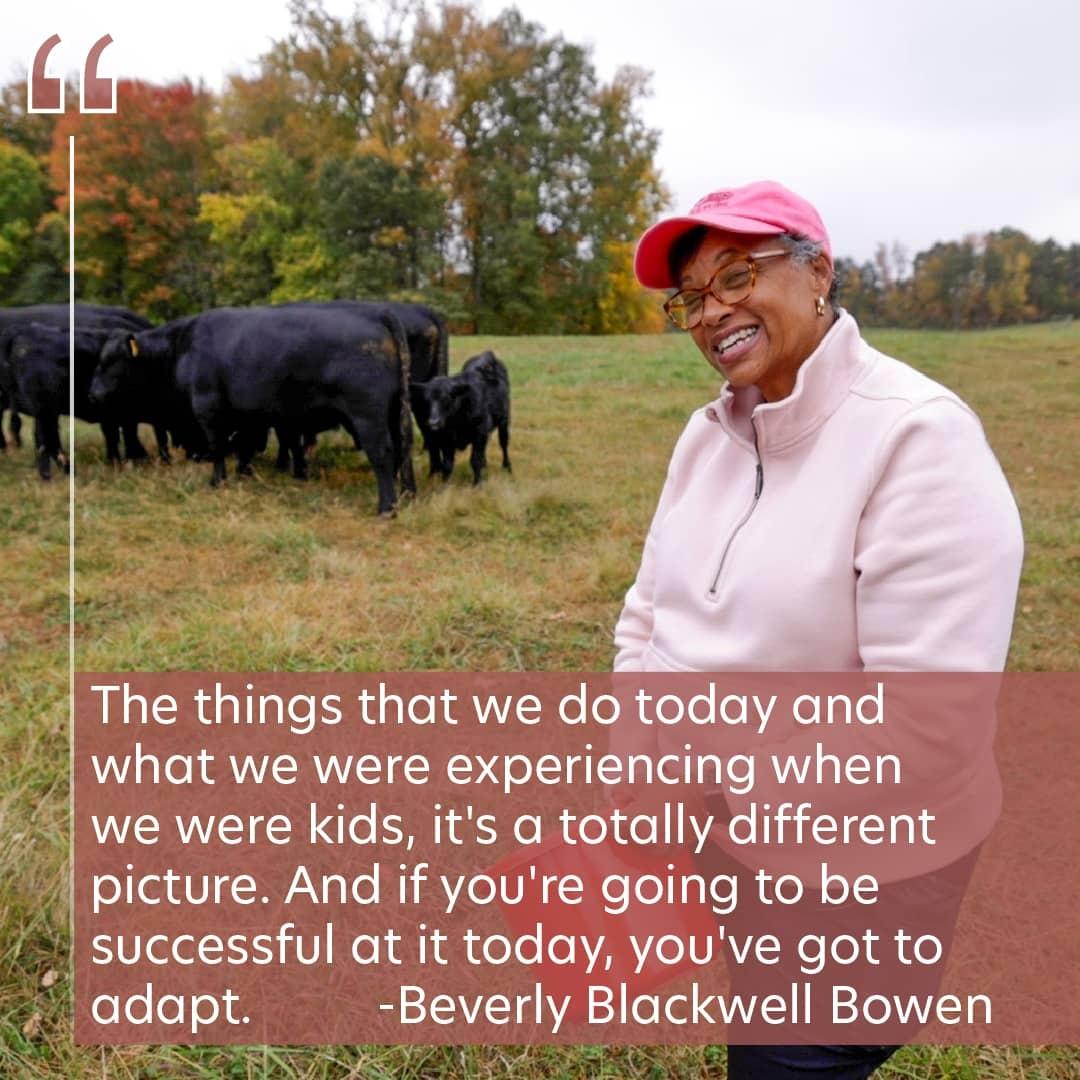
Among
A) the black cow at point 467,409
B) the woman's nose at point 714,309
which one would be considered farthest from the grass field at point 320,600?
the woman's nose at point 714,309

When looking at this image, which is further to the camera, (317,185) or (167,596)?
(317,185)

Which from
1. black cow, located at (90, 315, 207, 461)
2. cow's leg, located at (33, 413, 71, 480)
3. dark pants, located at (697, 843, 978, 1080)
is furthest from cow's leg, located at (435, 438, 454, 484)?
dark pants, located at (697, 843, 978, 1080)

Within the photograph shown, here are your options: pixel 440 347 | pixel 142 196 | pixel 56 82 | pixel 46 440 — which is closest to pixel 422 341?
pixel 440 347

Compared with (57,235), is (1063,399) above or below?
below

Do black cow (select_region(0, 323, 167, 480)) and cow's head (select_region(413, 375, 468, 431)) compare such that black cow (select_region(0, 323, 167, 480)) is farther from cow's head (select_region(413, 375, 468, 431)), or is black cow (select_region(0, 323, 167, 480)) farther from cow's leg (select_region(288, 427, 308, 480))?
cow's head (select_region(413, 375, 468, 431))

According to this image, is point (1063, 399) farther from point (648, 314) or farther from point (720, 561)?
point (648, 314)

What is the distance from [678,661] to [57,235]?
Answer: 3885 centimetres

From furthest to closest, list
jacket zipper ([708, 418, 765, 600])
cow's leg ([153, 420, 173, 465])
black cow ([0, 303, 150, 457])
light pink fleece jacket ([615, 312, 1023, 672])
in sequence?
black cow ([0, 303, 150, 457])
cow's leg ([153, 420, 173, 465])
jacket zipper ([708, 418, 765, 600])
light pink fleece jacket ([615, 312, 1023, 672])

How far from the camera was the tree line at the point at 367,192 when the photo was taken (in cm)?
2973

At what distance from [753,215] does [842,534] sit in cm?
51

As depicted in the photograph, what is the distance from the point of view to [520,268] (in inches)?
1231

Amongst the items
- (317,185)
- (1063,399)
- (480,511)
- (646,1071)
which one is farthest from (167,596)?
(317,185)

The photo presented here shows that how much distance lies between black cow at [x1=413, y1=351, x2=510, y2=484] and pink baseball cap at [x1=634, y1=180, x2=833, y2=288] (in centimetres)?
660

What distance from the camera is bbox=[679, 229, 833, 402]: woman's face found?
4.74ft
